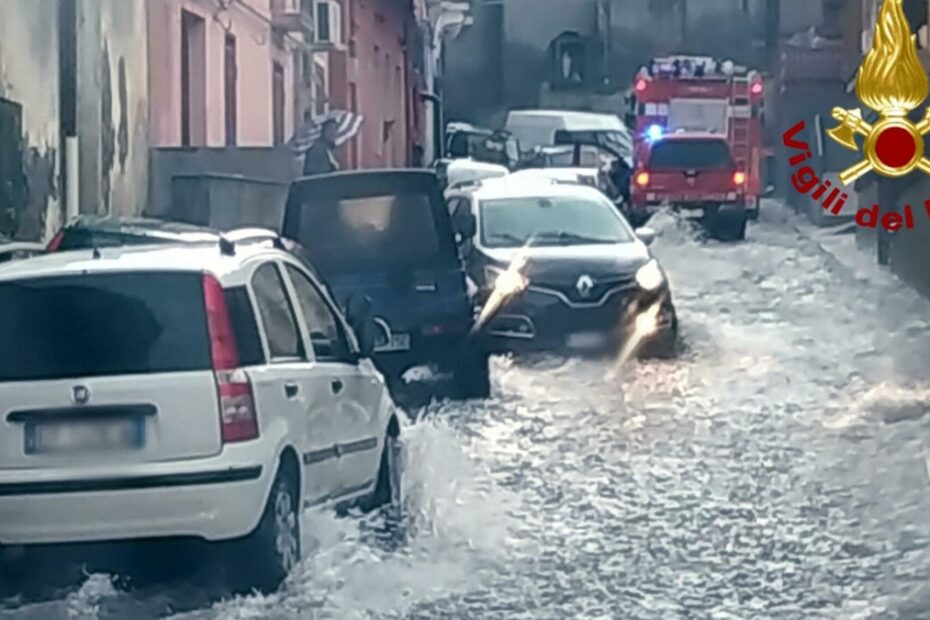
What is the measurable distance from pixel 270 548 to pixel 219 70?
14293 mm

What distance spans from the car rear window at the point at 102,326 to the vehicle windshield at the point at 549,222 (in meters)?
10.0

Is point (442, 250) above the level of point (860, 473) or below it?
above

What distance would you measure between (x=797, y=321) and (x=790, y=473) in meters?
9.13

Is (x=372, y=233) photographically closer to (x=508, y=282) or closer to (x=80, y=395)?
(x=508, y=282)

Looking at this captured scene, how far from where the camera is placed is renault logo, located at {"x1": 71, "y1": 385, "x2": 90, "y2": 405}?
8250 millimetres

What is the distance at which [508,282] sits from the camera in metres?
17.6

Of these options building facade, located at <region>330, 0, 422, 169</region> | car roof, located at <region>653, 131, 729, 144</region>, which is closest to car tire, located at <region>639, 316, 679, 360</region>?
building facade, located at <region>330, 0, 422, 169</region>

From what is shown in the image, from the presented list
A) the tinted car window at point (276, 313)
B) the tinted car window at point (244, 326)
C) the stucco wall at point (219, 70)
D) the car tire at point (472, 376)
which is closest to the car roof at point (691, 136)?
the stucco wall at point (219, 70)

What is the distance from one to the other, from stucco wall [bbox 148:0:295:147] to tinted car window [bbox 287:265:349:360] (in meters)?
9.20

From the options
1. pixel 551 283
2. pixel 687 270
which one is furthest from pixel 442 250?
pixel 687 270

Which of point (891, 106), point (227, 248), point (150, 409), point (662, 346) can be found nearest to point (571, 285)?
point (662, 346)

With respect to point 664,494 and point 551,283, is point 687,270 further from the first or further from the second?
point 664,494

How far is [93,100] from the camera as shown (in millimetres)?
16828

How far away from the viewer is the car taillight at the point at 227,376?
833 cm
